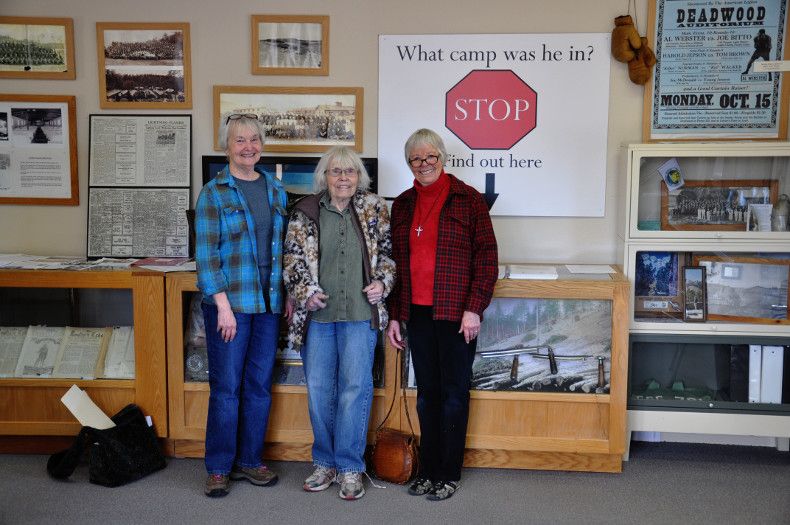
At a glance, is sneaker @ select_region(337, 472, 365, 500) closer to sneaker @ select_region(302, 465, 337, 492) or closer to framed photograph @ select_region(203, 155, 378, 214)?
sneaker @ select_region(302, 465, 337, 492)

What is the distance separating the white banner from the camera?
3.81 metres

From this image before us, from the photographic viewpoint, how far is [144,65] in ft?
13.1

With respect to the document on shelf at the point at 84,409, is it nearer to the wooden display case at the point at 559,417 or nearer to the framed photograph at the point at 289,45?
the wooden display case at the point at 559,417

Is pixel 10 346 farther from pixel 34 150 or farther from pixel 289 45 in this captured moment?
pixel 289 45

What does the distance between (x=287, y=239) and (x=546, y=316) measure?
3.93ft

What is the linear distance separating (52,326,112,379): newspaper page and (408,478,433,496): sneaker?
1532 millimetres

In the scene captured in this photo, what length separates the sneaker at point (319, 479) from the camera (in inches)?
133

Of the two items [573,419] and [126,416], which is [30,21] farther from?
[573,419]

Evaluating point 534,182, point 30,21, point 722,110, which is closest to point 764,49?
point 722,110

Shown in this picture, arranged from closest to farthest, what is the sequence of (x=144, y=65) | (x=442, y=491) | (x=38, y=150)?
1. (x=442, y=491)
2. (x=144, y=65)
3. (x=38, y=150)

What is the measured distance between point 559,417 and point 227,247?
1.62m

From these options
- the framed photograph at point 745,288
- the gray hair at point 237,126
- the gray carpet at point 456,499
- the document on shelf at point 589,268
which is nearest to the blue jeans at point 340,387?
the gray carpet at point 456,499

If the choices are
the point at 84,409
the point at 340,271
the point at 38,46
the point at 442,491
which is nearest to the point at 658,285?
the point at 442,491

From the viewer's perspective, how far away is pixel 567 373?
3.56 m
